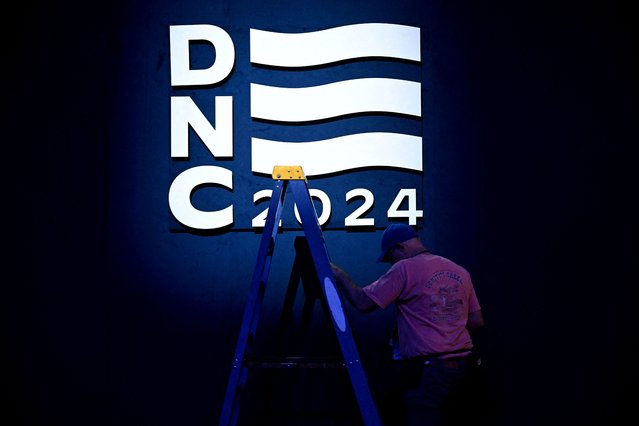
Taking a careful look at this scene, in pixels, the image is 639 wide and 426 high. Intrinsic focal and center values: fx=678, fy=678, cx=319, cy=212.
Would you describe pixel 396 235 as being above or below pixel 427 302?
above

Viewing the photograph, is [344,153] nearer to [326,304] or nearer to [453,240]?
[453,240]

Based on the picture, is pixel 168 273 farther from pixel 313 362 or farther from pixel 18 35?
pixel 18 35

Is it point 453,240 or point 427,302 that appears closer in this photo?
point 427,302

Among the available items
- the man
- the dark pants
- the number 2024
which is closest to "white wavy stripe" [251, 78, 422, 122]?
the number 2024

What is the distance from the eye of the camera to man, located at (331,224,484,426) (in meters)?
2.98

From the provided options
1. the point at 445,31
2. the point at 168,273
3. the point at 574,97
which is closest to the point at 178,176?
the point at 168,273

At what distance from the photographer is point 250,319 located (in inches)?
113

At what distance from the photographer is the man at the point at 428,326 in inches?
117

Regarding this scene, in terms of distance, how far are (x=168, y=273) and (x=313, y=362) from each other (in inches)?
53.1

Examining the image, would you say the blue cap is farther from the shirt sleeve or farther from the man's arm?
the man's arm

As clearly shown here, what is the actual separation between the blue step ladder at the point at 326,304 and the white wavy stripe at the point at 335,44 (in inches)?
44.8

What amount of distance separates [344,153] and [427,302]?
3.77ft

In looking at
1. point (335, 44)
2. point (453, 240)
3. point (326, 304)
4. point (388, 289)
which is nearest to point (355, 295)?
point (388, 289)

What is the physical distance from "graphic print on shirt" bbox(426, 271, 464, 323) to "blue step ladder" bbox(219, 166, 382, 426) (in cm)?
46
